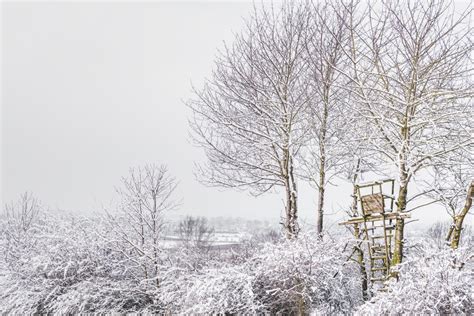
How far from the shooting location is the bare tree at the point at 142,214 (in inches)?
490

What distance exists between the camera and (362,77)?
8578mm

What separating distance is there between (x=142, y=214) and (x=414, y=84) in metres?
8.83

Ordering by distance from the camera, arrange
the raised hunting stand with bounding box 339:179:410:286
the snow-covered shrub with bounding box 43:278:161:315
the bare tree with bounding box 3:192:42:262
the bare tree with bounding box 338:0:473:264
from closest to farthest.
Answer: the bare tree with bounding box 338:0:473:264
the raised hunting stand with bounding box 339:179:410:286
the snow-covered shrub with bounding box 43:278:161:315
the bare tree with bounding box 3:192:42:262

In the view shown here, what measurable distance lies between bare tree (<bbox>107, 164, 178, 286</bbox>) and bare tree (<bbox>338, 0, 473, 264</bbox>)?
23.7 ft

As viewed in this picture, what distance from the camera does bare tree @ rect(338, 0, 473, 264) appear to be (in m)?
7.21

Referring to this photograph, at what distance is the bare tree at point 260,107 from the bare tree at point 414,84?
6.53ft

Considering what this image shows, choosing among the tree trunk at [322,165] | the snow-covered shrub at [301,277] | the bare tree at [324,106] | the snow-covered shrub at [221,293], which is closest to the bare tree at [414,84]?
the bare tree at [324,106]

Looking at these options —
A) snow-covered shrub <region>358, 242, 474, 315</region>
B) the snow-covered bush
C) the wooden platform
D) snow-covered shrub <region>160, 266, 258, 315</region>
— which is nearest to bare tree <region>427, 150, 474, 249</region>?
the wooden platform

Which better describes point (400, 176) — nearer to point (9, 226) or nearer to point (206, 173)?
point (206, 173)

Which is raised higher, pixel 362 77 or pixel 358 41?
pixel 358 41

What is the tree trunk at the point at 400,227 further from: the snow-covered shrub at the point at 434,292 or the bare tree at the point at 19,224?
the bare tree at the point at 19,224

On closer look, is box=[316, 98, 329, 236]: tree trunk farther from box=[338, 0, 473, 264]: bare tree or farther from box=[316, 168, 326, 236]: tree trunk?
box=[338, 0, 473, 264]: bare tree

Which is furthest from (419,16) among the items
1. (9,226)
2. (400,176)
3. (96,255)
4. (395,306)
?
(9,226)

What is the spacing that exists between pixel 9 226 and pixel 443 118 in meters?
19.4
